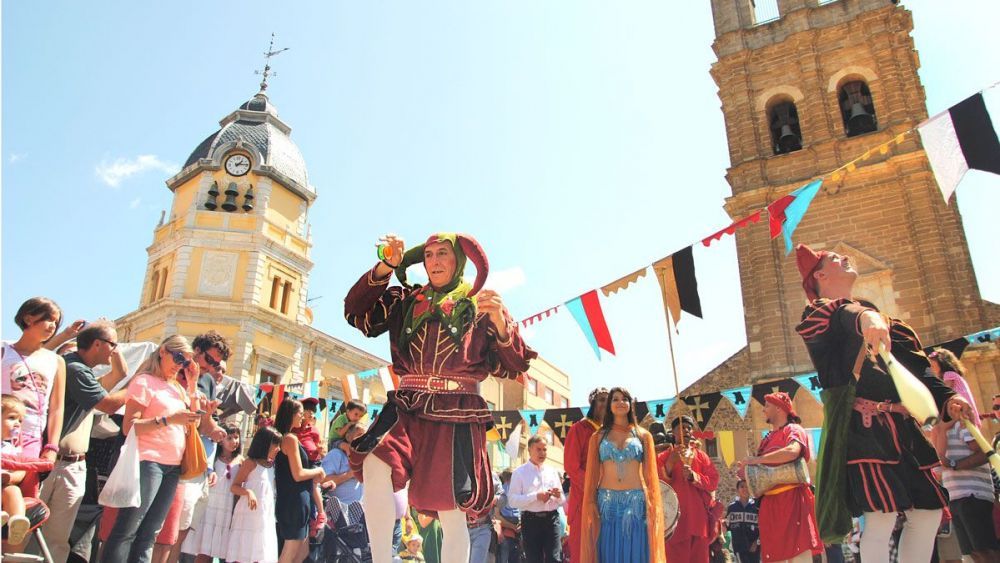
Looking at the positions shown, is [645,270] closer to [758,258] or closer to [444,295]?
[444,295]

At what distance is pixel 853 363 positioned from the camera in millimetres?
3613

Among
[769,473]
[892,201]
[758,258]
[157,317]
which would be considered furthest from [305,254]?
[769,473]

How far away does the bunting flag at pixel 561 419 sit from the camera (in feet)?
38.5

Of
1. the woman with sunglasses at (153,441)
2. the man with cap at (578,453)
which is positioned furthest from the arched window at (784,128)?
the woman with sunglasses at (153,441)

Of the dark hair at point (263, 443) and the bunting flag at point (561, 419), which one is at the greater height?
the bunting flag at point (561, 419)

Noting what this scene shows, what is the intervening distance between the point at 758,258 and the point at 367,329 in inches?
687

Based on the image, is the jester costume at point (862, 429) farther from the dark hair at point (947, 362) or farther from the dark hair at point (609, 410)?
the dark hair at point (947, 362)

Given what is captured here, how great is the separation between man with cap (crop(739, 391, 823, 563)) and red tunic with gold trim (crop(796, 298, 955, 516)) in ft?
4.91

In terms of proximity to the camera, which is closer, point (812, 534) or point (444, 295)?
point (444, 295)

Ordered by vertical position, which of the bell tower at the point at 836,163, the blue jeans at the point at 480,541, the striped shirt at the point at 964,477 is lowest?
the blue jeans at the point at 480,541

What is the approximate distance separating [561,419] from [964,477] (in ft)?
23.3

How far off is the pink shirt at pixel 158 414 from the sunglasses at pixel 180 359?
0.49 ft

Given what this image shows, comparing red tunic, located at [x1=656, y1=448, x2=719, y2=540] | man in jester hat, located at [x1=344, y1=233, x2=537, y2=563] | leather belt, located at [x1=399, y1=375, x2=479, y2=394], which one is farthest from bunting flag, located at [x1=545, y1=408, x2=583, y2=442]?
leather belt, located at [x1=399, y1=375, x2=479, y2=394]

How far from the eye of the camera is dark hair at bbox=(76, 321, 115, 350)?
4492 mm
